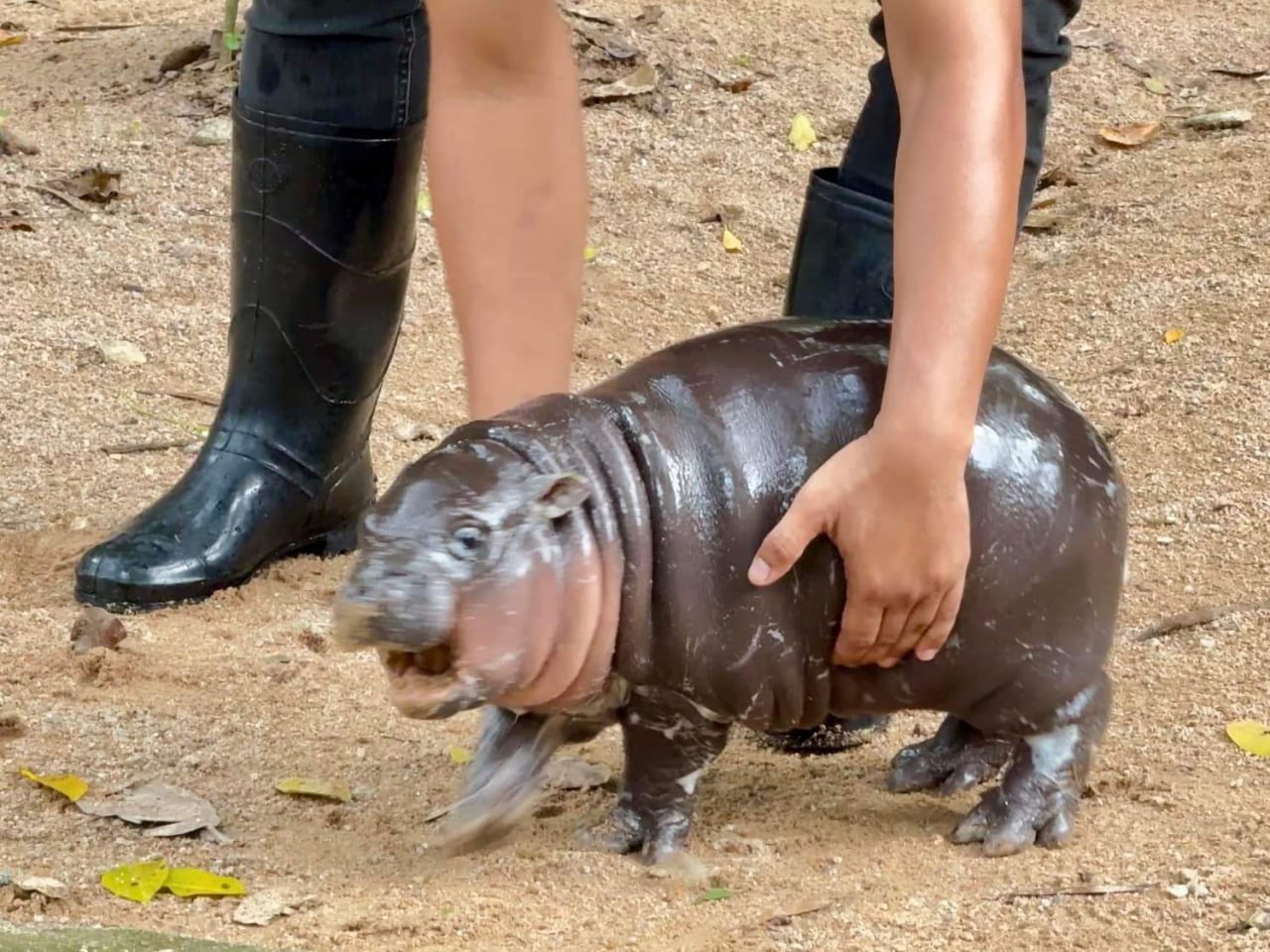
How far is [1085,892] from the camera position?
1.84 metres

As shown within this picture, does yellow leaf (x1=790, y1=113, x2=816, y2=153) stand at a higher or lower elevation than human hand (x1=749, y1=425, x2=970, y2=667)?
lower

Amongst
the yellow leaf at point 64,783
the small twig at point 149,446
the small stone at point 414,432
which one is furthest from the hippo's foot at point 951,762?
the small twig at point 149,446

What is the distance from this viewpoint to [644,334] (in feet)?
13.3

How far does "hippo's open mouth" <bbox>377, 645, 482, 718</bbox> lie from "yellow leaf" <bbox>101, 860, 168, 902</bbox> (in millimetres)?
369

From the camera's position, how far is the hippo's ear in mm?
1741

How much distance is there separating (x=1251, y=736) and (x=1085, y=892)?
50 centimetres

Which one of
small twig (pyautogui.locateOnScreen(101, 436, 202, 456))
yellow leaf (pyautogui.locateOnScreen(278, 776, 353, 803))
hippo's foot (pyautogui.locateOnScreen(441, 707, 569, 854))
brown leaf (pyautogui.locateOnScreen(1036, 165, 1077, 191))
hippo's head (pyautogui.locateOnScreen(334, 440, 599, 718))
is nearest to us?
hippo's head (pyautogui.locateOnScreen(334, 440, 599, 718))

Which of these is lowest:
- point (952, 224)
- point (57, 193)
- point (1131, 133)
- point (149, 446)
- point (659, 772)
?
point (149, 446)

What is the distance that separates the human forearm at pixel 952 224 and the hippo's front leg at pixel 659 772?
0.37 meters

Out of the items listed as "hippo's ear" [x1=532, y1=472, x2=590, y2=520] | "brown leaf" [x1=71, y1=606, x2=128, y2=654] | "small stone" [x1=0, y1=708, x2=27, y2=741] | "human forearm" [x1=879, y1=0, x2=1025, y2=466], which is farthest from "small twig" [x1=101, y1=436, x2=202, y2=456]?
"human forearm" [x1=879, y1=0, x2=1025, y2=466]

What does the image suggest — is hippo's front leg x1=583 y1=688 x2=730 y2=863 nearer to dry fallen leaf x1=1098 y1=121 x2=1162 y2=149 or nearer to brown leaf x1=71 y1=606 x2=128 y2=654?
brown leaf x1=71 y1=606 x2=128 y2=654

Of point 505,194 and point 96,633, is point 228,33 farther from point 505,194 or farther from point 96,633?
point 505,194

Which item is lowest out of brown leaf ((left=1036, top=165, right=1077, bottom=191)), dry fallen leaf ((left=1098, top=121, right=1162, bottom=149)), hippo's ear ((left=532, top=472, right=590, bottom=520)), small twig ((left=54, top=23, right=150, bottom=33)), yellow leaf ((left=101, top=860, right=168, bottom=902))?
yellow leaf ((left=101, top=860, right=168, bottom=902))

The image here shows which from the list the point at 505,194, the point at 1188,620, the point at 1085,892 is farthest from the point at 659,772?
the point at 1188,620
